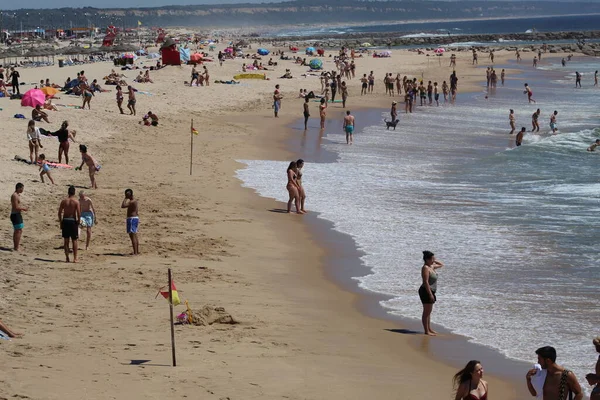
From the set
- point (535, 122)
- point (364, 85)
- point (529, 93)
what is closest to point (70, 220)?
point (535, 122)

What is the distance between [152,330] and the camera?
10.9m

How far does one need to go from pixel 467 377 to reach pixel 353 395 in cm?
170

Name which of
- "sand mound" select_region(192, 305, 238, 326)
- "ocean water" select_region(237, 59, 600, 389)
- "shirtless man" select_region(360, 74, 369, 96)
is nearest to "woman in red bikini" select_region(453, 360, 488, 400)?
"ocean water" select_region(237, 59, 600, 389)

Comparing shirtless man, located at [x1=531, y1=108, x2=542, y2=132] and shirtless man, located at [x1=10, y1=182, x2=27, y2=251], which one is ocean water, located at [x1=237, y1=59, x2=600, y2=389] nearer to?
shirtless man, located at [x1=531, y1=108, x2=542, y2=132]

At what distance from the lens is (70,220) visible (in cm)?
1410

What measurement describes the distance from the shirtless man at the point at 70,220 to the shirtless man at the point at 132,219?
81 cm

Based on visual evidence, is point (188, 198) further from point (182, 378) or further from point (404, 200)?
point (182, 378)

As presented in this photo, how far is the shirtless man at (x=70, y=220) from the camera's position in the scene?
14031 millimetres

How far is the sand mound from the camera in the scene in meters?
11.3

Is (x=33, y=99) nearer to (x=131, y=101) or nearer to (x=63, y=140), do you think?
(x=131, y=101)

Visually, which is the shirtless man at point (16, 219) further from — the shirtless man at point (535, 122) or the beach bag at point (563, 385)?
the shirtless man at point (535, 122)

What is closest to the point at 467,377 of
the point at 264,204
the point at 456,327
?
the point at 456,327

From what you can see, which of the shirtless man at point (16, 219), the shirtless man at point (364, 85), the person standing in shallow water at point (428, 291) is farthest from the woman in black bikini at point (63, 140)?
the shirtless man at point (364, 85)

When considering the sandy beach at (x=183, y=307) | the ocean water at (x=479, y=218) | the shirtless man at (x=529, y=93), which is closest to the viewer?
the sandy beach at (x=183, y=307)
